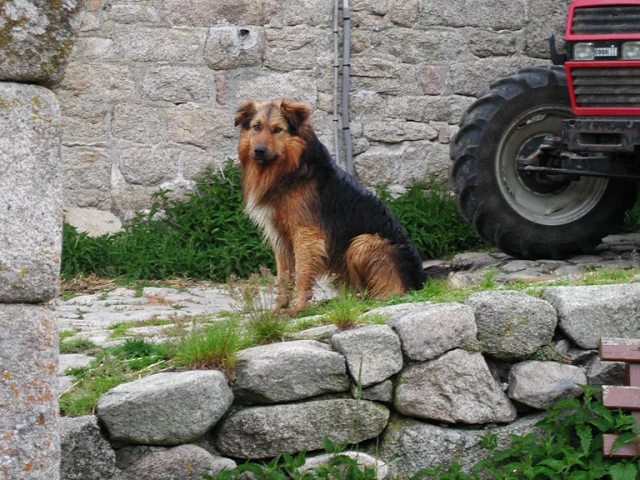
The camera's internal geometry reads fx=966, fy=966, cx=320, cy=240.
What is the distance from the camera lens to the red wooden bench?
172 inches

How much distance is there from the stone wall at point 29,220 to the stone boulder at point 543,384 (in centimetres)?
257

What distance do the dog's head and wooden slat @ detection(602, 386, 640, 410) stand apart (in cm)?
226

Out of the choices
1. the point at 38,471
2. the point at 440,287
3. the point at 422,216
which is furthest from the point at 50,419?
the point at 422,216

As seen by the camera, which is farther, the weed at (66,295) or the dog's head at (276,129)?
the weed at (66,295)

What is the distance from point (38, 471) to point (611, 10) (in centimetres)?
516

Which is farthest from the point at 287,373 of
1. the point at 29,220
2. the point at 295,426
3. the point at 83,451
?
the point at 29,220

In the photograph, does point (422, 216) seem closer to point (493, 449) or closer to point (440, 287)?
point (440, 287)

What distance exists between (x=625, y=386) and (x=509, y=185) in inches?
115

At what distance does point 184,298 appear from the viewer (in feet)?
22.6

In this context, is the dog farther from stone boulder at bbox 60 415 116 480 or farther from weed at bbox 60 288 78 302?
weed at bbox 60 288 78 302

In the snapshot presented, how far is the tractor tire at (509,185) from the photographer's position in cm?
706

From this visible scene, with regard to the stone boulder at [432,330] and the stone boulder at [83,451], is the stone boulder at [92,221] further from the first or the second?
the stone boulder at [83,451]

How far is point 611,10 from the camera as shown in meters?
6.57

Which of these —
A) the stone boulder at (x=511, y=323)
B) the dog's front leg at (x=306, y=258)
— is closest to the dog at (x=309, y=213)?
the dog's front leg at (x=306, y=258)
